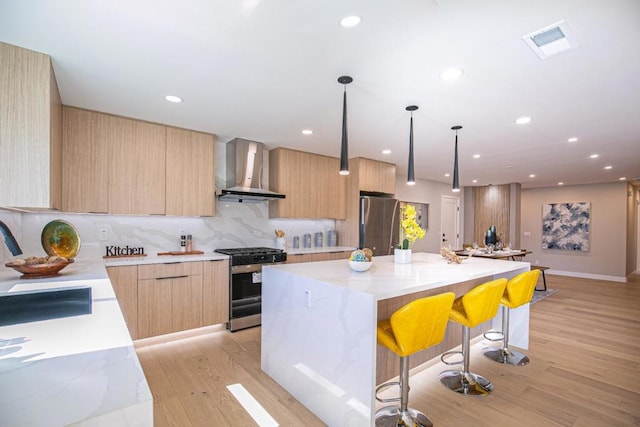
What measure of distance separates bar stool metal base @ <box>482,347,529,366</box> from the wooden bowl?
3754 mm

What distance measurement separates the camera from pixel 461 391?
248cm

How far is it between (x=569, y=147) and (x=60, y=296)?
580 centimetres

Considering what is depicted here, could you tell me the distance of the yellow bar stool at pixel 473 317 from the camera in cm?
232

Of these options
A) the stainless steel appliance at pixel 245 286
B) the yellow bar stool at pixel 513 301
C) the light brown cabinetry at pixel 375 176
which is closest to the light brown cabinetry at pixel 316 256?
the stainless steel appliance at pixel 245 286

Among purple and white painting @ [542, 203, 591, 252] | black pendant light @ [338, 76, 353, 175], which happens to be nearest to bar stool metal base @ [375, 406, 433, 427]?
black pendant light @ [338, 76, 353, 175]

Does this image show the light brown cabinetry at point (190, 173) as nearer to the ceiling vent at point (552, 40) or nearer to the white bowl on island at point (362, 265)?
the white bowl on island at point (362, 265)

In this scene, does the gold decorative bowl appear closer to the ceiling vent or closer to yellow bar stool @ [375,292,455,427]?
yellow bar stool @ [375,292,455,427]

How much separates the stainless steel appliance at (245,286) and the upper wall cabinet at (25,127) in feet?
6.66

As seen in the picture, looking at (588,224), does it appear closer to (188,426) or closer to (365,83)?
(365,83)

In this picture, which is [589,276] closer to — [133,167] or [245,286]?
[245,286]

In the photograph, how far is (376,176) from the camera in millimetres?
5441

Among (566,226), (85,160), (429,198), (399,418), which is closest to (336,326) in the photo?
(399,418)

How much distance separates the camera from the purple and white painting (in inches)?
314

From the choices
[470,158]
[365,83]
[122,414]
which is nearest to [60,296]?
[122,414]
